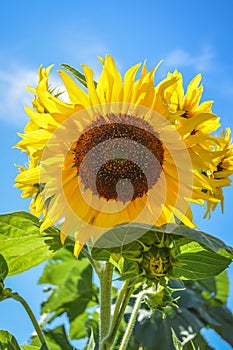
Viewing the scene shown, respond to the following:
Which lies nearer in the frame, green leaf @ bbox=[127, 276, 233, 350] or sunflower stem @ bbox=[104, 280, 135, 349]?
sunflower stem @ bbox=[104, 280, 135, 349]

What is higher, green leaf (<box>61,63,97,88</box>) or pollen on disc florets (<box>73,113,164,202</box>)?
green leaf (<box>61,63,97,88</box>)

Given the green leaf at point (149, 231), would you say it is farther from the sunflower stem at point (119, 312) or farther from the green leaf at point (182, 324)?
the green leaf at point (182, 324)

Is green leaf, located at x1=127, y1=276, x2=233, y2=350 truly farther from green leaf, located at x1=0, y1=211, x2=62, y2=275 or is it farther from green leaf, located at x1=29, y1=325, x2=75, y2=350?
green leaf, located at x1=0, y1=211, x2=62, y2=275

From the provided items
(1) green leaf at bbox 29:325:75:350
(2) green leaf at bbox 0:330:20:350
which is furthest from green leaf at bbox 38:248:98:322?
(2) green leaf at bbox 0:330:20:350

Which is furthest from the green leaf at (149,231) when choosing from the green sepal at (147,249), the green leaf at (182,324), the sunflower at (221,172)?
the green leaf at (182,324)

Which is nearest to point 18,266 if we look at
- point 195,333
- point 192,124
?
point 192,124
